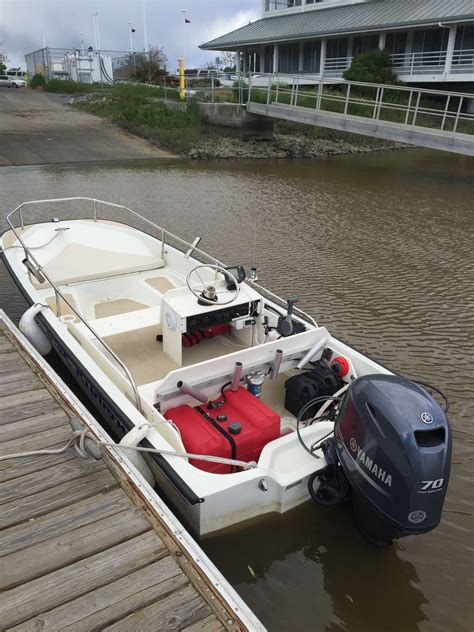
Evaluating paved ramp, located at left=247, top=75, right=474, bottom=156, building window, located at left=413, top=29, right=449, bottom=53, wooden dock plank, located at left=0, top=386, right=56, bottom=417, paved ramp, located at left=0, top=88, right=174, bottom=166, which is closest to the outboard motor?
wooden dock plank, located at left=0, top=386, right=56, bottom=417

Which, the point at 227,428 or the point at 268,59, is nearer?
the point at 227,428

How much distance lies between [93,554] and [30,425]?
1345 millimetres

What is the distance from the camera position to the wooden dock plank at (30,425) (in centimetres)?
363

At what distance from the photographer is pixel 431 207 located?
1319 cm

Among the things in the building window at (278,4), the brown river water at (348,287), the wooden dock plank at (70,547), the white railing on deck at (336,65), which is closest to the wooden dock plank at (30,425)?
the wooden dock plank at (70,547)

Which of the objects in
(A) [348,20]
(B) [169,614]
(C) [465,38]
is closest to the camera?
(B) [169,614]

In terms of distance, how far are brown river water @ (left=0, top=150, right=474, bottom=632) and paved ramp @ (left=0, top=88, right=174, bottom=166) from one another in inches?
57.0

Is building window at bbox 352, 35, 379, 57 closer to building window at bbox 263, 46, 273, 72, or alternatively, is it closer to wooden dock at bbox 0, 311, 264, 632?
building window at bbox 263, 46, 273, 72

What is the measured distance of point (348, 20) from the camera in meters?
26.8

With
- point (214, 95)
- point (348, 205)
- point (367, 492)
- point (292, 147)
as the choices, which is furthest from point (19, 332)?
point (214, 95)

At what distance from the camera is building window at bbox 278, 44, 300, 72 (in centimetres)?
3098

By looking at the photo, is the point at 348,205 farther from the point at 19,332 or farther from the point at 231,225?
the point at 19,332

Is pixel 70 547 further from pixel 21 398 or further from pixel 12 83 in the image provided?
pixel 12 83

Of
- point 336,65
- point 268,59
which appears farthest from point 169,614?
point 268,59
